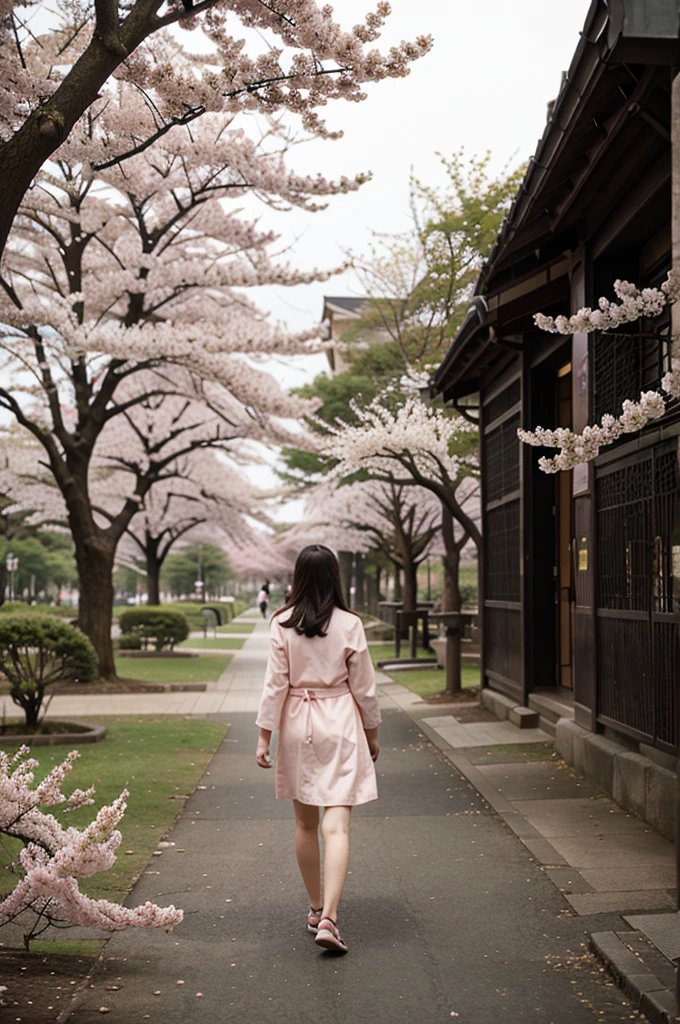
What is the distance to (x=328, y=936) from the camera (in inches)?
191

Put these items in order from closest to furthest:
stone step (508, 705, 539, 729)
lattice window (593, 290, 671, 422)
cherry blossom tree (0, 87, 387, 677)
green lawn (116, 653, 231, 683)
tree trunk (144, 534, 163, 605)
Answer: lattice window (593, 290, 671, 422) < stone step (508, 705, 539, 729) < cherry blossom tree (0, 87, 387, 677) < green lawn (116, 653, 231, 683) < tree trunk (144, 534, 163, 605)

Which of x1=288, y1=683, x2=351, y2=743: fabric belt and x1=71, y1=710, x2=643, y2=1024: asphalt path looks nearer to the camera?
x1=71, y1=710, x2=643, y2=1024: asphalt path

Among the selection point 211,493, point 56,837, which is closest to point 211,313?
point 211,493

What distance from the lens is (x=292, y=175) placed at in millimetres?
15648

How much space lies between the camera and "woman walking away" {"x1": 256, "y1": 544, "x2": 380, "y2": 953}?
5.18 meters

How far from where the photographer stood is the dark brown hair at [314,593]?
5242 millimetres

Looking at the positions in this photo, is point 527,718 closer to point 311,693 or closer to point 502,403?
point 502,403

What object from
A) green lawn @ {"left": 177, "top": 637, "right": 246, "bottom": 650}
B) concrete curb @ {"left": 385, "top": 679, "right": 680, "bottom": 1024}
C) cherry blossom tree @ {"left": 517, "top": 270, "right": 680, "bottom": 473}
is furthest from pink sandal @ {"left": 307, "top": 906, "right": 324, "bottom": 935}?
green lawn @ {"left": 177, "top": 637, "right": 246, "bottom": 650}

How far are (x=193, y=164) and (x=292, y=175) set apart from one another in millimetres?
1425

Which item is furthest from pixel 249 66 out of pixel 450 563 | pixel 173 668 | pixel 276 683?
pixel 173 668

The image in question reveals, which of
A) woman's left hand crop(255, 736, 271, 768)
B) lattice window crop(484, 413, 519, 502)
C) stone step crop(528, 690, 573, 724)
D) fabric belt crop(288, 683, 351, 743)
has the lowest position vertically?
stone step crop(528, 690, 573, 724)

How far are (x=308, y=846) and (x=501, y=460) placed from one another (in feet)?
30.7

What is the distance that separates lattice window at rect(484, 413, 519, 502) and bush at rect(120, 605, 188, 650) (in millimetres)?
14907

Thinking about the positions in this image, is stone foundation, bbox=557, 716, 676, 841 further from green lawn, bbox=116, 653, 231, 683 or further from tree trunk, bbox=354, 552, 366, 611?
tree trunk, bbox=354, 552, 366, 611
